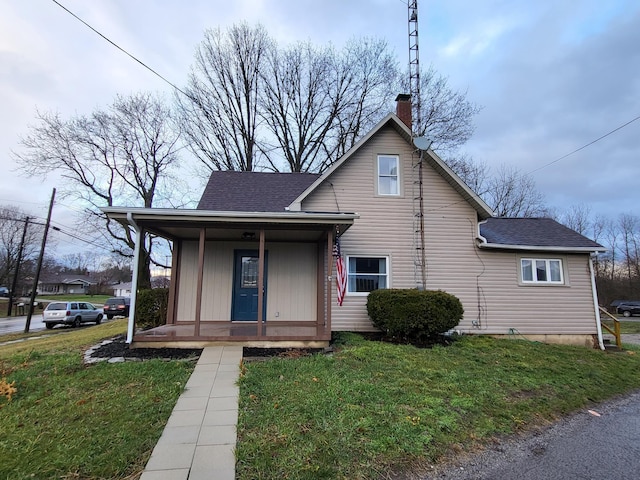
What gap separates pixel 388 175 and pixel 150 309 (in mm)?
7925

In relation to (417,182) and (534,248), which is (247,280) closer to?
(417,182)

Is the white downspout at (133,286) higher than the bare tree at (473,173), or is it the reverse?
the bare tree at (473,173)

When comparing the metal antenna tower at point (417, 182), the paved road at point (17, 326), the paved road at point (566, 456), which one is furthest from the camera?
the paved road at point (17, 326)

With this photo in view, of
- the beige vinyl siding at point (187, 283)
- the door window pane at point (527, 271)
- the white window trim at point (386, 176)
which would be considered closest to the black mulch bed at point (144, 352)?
the beige vinyl siding at point (187, 283)

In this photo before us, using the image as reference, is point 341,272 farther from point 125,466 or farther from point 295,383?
point 125,466

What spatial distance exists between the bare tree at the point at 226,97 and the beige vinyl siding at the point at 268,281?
1383cm

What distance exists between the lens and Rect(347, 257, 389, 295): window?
9227 millimetres

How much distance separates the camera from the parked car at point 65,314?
20750mm

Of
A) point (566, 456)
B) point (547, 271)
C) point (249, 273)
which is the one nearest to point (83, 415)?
point (566, 456)

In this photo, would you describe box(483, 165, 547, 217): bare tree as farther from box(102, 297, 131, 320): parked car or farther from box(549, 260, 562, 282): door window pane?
box(102, 297, 131, 320): parked car

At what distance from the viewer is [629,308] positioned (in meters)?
27.8

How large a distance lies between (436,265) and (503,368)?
3780 millimetres

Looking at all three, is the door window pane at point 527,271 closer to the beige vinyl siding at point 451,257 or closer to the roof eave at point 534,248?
the beige vinyl siding at point 451,257

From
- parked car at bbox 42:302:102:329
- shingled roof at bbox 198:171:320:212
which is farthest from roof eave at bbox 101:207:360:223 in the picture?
parked car at bbox 42:302:102:329
